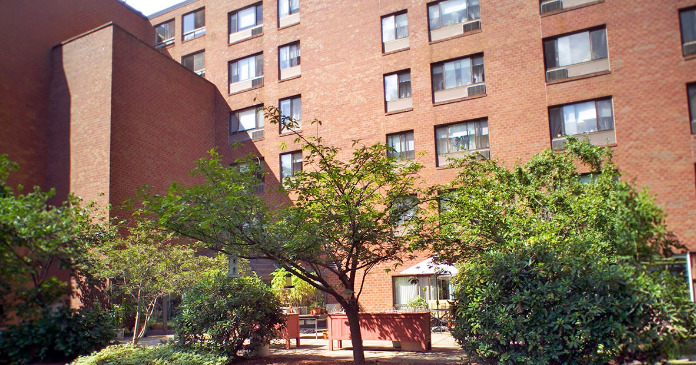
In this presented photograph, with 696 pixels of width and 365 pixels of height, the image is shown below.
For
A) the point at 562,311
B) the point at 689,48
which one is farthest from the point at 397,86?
the point at 562,311

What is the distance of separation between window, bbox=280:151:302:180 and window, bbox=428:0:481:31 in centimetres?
909

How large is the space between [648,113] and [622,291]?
46.8ft

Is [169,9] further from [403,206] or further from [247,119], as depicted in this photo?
[403,206]

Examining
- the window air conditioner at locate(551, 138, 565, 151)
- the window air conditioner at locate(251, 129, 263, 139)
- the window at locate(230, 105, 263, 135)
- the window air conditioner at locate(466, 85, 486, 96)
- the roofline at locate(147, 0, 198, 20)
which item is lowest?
the window air conditioner at locate(551, 138, 565, 151)

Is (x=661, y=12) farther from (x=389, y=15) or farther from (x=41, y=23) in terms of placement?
(x=41, y=23)

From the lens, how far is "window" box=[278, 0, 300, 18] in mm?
28938

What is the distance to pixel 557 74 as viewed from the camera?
22234mm

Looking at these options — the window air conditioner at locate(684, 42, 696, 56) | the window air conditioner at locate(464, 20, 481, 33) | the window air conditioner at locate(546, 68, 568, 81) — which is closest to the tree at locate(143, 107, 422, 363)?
the window air conditioner at locate(546, 68, 568, 81)

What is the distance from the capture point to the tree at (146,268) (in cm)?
Result: 1616

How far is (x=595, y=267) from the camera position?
357 inches

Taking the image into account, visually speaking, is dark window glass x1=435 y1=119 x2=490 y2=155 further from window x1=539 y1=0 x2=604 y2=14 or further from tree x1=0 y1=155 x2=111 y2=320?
tree x1=0 y1=155 x2=111 y2=320

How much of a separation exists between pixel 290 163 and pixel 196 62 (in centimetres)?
952

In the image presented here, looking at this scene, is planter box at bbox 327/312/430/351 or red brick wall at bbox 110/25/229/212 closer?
planter box at bbox 327/312/430/351

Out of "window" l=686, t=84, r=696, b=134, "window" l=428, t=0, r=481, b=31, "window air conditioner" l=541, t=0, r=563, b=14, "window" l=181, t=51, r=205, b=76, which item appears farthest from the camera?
"window" l=181, t=51, r=205, b=76
